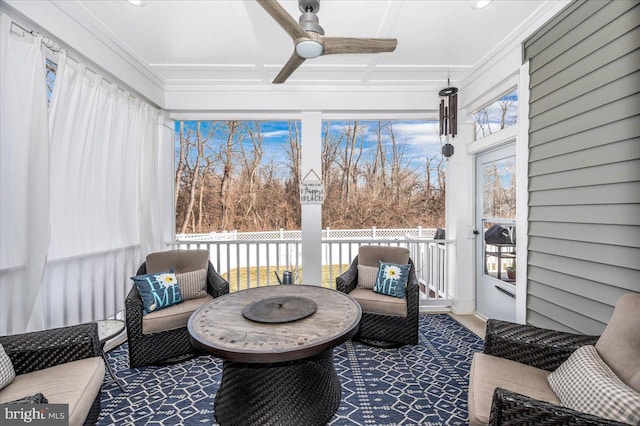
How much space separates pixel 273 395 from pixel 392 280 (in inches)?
65.8

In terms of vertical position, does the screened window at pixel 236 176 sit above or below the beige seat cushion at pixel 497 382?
above

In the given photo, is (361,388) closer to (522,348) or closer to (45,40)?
(522,348)

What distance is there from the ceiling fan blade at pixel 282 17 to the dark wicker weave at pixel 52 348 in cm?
221

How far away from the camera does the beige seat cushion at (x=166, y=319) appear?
2465 millimetres

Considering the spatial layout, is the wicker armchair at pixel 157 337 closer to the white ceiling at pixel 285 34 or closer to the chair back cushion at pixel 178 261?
the chair back cushion at pixel 178 261

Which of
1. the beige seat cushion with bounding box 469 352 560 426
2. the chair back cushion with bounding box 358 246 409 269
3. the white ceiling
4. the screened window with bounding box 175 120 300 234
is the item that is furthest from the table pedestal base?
the screened window with bounding box 175 120 300 234

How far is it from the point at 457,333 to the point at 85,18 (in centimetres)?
457

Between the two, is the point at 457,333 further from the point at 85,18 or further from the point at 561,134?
the point at 85,18

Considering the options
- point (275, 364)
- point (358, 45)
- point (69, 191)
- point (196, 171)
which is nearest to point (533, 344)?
point (275, 364)

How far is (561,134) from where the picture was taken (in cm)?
219

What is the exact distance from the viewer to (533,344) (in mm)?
1713

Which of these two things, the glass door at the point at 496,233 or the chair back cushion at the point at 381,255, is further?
the chair back cushion at the point at 381,255

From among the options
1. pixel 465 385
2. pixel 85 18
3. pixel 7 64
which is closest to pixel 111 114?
pixel 85 18

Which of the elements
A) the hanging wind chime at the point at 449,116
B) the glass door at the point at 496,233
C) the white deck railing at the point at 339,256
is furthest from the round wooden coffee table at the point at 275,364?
the hanging wind chime at the point at 449,116
